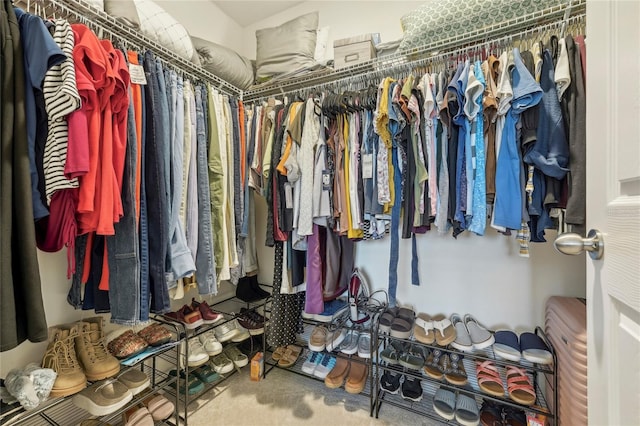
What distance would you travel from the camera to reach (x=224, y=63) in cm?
166

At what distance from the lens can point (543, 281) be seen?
1365 mm

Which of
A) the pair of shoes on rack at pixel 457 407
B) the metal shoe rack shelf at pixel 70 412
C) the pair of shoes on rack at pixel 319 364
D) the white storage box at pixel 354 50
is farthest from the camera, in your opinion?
the pair of shoes on rack at pixel 319 364

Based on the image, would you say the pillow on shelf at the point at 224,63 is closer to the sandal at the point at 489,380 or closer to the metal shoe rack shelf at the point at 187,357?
the metal shoe rack shelf at the point at 187,357

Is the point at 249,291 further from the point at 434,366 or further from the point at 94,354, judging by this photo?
the point at 434,366

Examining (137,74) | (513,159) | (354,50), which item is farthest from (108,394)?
(354,50)

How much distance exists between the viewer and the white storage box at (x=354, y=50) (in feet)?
4.83

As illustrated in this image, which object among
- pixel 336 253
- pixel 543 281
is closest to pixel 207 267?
pixel 336 253

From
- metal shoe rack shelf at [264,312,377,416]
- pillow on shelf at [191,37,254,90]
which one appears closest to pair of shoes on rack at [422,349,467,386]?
metal shoe rack shelf at [264,312,377,416]

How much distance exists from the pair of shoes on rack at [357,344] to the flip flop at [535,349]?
71 cm

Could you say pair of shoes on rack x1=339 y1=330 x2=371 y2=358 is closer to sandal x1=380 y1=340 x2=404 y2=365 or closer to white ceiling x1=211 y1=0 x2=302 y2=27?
sandal x1=380 y1=340 x2=404 y2=365

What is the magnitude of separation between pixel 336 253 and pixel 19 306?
1.19m

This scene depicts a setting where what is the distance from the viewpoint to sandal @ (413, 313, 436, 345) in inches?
53.0

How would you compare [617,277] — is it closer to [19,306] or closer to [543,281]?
[543,281]

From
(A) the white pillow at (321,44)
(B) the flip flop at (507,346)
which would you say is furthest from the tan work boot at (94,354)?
(A) the white pillow at (321,44)
